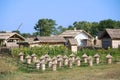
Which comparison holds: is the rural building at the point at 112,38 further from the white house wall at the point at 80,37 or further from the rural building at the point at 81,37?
the white house wall at the point at 80,37

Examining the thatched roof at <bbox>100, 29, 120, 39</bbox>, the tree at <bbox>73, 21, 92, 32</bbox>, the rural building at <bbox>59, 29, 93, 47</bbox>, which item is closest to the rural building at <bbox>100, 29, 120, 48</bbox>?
the thatched roof at <bbox>100, 29, 120, 39</bbox>

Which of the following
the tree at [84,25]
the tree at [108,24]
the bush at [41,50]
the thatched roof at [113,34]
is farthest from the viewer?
the tree at [84,25]

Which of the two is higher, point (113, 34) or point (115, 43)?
point (113, 34)

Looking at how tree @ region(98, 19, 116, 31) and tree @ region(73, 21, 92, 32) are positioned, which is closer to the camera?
tree @ region(98, 19, 116, 31)

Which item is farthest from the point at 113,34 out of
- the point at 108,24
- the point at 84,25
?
the point at 84,25

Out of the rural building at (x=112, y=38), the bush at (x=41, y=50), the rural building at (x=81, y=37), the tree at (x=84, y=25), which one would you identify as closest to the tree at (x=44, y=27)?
the tree at (x=84, y=25)

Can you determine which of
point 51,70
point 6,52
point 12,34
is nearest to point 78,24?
point 12,34

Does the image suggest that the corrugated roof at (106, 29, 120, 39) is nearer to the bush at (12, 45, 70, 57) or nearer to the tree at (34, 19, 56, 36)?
the bush at (12, 45, 70, 57)

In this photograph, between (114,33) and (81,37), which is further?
(81,37)

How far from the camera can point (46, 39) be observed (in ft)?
158

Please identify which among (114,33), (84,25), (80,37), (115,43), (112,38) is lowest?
(115,43)

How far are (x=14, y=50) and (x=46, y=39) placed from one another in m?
10.5

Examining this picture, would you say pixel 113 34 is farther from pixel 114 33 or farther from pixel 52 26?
pixel 52 26

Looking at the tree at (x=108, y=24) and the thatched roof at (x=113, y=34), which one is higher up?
the tree at (x=108, y=24)
